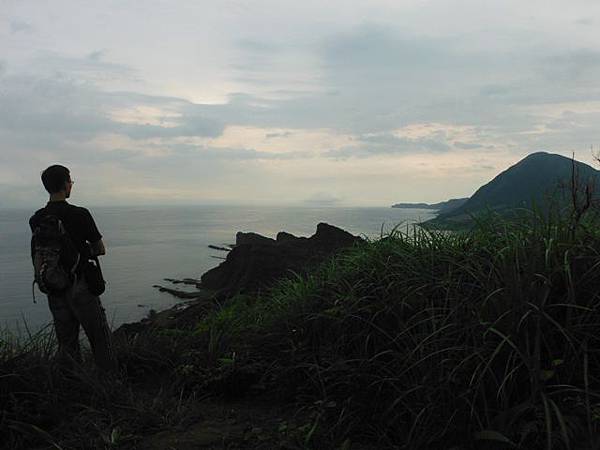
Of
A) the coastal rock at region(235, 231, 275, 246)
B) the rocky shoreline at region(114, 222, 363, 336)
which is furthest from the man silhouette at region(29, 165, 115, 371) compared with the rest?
the coastal rock at region(235, 231, 275, 246)

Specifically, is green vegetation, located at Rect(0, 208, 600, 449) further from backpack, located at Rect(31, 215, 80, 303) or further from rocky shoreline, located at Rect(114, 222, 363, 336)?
rocky shoreline, located at Rect(114, 222, 363, 336)

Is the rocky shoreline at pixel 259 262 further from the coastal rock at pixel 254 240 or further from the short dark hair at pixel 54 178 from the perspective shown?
the short dark hair at pixel 54 178

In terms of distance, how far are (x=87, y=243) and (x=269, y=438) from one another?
2.59 meters

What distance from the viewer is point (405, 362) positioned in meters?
3.24

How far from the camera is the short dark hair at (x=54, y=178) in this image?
4457mm

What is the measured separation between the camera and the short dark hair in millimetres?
4457

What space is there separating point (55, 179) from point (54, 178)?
1 centimetres

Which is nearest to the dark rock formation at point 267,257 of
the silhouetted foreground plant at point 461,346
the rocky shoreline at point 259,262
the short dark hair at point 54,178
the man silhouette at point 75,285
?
the rocky shoreline at point 259,262

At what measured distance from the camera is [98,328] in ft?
15.0

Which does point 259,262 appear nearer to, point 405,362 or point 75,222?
point 75,222

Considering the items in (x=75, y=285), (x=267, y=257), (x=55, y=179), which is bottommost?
(x=267, y=257)

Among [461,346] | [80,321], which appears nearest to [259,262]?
[80,321]

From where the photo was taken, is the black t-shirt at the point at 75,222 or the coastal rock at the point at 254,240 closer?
the black t-shirt at the point at 75,222

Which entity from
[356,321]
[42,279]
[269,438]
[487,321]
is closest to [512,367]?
[487,321]
